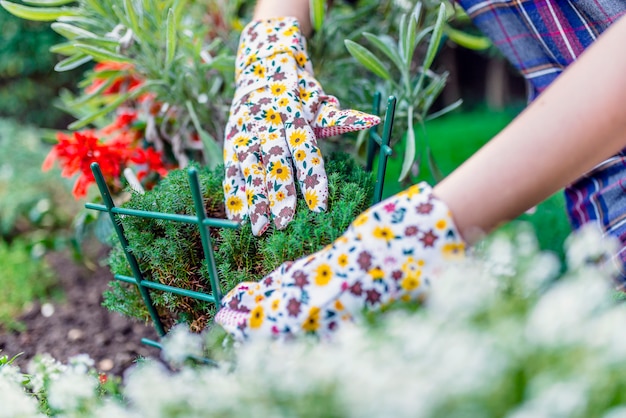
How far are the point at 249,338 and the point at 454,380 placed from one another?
0.30 meters

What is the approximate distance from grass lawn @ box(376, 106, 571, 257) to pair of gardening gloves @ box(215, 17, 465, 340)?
0.52m

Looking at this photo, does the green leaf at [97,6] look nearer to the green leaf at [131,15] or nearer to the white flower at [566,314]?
the green leaf at [131,15]

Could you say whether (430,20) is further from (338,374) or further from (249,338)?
(338,374)

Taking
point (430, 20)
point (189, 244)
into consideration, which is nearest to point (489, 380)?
point (189, 244)

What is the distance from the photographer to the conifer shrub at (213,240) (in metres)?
0.75

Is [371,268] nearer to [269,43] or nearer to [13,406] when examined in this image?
[13,406]

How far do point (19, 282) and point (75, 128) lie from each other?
641mm

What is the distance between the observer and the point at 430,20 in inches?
57.5

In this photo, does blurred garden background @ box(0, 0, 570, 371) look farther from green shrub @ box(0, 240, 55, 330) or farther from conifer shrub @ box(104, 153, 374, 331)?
conifer shrub @ box(104, 153, 374, 331)

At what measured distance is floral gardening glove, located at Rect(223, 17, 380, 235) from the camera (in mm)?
796

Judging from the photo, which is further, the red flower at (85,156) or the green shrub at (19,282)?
the green shrub at (19,282)

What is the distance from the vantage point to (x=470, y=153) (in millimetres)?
2154

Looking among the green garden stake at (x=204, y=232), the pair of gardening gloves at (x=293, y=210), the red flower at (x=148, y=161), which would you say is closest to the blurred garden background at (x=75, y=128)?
the red flower at (x=148, y=161)

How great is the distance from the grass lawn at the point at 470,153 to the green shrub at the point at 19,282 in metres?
1.19
